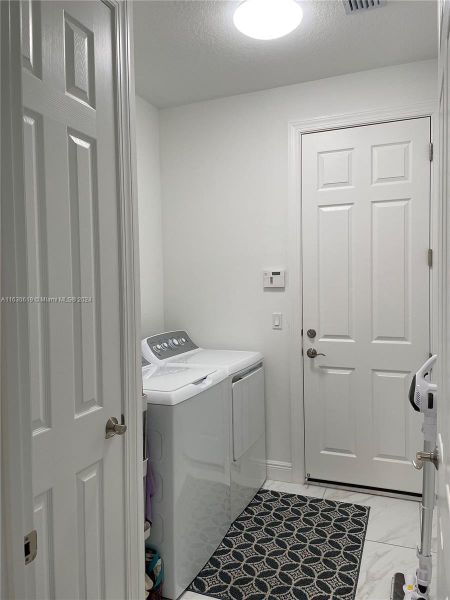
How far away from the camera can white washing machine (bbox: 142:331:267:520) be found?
2.47 meters

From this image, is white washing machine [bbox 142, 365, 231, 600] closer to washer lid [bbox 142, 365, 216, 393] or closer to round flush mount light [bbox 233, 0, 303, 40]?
washer lid [bbox 142, 365, 216, 393]

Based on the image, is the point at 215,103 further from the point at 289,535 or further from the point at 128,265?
the point at 289,535

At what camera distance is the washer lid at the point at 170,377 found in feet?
6.36

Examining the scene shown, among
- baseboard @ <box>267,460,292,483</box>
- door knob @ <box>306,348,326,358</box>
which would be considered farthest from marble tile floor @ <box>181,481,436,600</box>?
door knob @ <box>306,348,326,358</box>

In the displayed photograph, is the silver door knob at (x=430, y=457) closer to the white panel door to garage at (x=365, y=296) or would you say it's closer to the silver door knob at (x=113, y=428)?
the silver door knob at (x=113, y=428)

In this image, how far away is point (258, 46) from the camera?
2379mm

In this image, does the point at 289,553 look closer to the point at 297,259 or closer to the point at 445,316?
the point at 297,259

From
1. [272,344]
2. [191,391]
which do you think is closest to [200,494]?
[191,391]

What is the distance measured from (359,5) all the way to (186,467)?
224cm

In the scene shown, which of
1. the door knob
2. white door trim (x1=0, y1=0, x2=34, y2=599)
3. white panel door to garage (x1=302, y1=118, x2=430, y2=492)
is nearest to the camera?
white door trim (x1=0, y1=0, x2=34, y2=599)

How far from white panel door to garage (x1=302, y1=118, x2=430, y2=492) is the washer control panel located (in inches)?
31.7

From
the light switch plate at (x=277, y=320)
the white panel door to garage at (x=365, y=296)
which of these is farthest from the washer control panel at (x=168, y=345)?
the white panel door to garage at (x=365, y=296)

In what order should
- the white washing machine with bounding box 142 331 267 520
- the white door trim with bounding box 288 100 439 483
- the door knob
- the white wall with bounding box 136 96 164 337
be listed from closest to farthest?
the white washing machine with bounding box 142 331 267 520, the white door trim with bounding box 288 100 439 483, the door knob, the white wall with bounding box 136 96 164 337

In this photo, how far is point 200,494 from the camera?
207 cm
